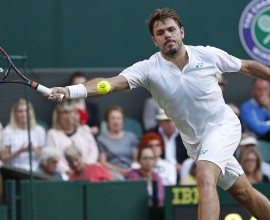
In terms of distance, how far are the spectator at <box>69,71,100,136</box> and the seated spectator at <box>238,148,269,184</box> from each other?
1874 millimetres

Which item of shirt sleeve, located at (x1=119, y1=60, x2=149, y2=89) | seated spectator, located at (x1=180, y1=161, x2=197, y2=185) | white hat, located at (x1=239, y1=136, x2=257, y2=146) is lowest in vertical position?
seated spectator, located at (x1=180, y1=161, x2=197, y2=185)

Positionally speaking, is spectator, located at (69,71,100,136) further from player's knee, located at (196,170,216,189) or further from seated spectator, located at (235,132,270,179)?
player's knee, located at (196,170,216,189)

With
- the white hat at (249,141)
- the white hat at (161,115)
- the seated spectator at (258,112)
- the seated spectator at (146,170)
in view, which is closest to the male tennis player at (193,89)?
the seated spectator at (146,170)

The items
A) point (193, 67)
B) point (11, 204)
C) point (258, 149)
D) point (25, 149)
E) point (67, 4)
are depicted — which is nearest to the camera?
point (193, 67)

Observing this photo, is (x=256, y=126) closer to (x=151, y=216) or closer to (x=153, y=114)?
(x=153, y=114)

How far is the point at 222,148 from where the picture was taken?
374 inches

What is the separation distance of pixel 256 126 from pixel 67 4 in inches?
110

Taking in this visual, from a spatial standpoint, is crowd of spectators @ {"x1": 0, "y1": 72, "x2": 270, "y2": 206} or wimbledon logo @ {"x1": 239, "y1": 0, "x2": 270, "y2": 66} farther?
wimbledon logo @ {"x1": 239, "y1": 0, "x2": 270, "y2": 66}

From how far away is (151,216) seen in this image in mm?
11828

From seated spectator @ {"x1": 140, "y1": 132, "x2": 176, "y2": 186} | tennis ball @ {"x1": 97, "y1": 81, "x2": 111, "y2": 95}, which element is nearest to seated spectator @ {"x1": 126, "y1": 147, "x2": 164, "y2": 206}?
seated spectator @ {"x1": 140, "y1": 132, "x2": 176, "y2": 186}

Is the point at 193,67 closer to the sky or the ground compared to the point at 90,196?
closer to the sky

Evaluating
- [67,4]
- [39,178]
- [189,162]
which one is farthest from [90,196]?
[67,4]

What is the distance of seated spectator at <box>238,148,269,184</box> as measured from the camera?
1254 cm

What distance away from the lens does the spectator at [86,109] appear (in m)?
13.6
